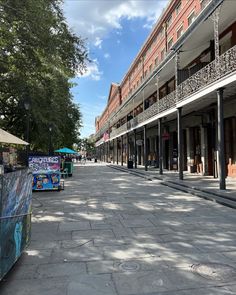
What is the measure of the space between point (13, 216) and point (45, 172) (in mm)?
11049

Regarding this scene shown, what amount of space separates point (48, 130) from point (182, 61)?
37.6ft

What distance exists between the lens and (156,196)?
13.3 metres

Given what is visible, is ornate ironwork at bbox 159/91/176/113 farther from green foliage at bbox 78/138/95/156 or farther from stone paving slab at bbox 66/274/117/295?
green foliage at bbox 78/138/95/156

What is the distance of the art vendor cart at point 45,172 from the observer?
611 inches

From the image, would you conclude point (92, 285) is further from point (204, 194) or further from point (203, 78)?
point (203, 78)

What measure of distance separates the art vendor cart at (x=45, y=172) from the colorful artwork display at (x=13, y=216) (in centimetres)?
982

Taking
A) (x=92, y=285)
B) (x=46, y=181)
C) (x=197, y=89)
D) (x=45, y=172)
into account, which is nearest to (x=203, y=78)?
(x=197, y=89)

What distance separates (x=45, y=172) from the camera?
51.5 ft

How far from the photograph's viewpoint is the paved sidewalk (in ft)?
14.5

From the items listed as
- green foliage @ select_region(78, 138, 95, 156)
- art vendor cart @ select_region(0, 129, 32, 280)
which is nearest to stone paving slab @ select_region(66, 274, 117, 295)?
art vendor cart @ select_region(0, 129, 32, 280)

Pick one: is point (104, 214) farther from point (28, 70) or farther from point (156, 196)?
point (28, 70)

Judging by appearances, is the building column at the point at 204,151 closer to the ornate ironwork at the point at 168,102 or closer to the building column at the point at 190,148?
the building column at the point at 190,148

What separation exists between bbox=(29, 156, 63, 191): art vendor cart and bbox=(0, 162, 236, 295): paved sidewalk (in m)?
4.83

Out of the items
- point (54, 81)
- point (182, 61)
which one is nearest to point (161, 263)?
point (54, 81)
